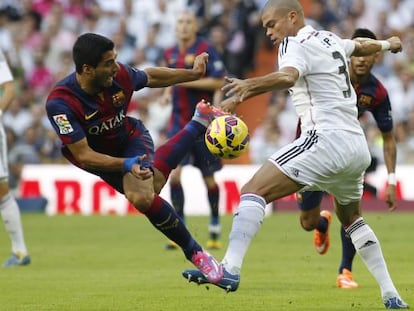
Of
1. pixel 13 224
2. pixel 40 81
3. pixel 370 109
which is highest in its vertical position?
pixel 370 109

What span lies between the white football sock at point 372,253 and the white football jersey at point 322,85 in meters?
0.90

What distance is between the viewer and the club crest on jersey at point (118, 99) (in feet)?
31.1

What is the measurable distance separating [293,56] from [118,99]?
180 centimetres

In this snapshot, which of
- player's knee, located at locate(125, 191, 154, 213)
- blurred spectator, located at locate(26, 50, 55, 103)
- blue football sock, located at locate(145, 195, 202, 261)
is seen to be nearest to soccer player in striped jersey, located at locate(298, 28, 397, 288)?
blue football sock, located at locate(145, 195, 202, 261)

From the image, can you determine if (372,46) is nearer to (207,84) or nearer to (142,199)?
(142,199)

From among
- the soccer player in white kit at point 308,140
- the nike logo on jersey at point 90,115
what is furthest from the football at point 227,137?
the nike logo on jersey at point 90,115

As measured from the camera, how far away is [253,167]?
21.5 metres

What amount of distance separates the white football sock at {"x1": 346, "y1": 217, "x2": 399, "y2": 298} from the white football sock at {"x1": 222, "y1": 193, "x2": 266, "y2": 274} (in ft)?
3.55

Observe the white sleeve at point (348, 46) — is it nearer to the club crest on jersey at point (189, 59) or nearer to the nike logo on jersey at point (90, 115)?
the nike logo on jersey at point (90, 115)

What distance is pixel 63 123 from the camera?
30.0 feet

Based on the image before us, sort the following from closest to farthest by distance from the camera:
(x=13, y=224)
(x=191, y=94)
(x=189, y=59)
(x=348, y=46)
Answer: (x=348, y=46), (x=13, y=224), (x=189, y=59), (x=191, y=94)

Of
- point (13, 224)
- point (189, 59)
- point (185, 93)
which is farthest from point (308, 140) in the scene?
point (185, 93)

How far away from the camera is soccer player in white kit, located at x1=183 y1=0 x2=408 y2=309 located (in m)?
8.44

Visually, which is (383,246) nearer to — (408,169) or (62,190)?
(408,169)
